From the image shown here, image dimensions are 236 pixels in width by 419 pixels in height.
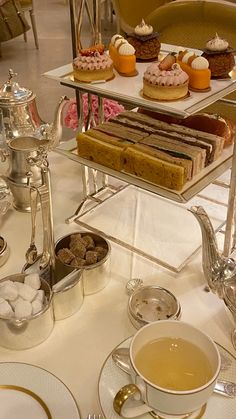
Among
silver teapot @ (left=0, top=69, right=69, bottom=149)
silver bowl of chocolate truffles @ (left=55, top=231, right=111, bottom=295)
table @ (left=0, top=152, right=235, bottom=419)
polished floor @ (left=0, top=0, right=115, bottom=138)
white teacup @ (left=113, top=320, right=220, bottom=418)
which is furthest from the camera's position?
polished floor @ (left=0, top=0, right=115, bottom=138)

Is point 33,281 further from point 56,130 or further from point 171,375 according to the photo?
point 56,130

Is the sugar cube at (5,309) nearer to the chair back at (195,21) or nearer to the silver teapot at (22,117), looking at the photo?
the silver teapot at (22,117)

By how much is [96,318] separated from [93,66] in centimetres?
48

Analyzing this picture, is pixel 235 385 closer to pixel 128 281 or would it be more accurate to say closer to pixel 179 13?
pixel 128 281

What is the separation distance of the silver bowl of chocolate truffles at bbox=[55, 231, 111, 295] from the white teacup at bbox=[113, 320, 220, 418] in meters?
0.24

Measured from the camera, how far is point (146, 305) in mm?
918

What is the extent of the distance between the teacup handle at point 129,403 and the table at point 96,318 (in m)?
0.07

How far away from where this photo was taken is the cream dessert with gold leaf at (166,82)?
0.89m

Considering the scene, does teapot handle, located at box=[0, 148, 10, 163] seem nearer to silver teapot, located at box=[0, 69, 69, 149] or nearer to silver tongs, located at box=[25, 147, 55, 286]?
silver teapot, located at box=[0, 69, 69, 149]

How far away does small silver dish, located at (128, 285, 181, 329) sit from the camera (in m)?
0.87

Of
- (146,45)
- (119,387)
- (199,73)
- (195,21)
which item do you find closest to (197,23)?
(195,21)

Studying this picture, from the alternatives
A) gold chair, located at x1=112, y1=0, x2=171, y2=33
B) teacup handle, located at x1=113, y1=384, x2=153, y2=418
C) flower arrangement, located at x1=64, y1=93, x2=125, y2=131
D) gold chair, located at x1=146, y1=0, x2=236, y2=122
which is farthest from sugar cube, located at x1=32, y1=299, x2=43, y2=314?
gold chair, located at x1=112, y1=0, x2=171, y2=33

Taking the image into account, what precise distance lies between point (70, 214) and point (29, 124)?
0.80 ft

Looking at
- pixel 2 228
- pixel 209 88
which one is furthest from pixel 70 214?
pixel 209 88
